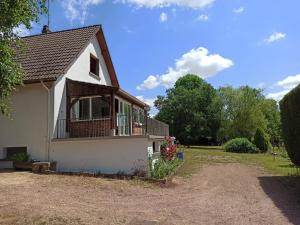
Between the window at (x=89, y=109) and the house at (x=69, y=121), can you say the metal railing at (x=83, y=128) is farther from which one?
the window at (x=89, y=109)

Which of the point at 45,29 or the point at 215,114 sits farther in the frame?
the point at 215,114

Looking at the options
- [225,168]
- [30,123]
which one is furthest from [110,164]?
[225,168]

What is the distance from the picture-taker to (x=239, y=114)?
5169 centimetres

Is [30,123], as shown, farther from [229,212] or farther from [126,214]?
[229,212]

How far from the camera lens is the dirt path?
29.2ft

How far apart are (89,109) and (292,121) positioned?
382 inches

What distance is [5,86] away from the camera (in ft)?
33.0

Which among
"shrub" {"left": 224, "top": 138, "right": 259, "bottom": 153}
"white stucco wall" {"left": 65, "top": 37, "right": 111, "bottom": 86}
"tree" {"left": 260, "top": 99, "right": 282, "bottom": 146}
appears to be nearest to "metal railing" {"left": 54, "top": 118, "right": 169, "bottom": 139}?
"white stucco wall" {"left": 65, "top": 37, "right": 111, "bottom": 86}

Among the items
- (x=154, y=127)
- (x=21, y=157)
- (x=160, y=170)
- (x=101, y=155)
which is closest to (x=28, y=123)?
(x=21, y=157)

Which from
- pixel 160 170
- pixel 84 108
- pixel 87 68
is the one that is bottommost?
pixel 160 170

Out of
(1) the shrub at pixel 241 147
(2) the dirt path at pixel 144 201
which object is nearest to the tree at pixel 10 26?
(2) the dirt path at pixel 144 201

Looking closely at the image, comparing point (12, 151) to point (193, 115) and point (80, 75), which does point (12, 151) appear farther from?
point (193, 115)

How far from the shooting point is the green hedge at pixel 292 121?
14.4 metres

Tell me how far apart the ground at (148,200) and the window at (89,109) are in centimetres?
453
